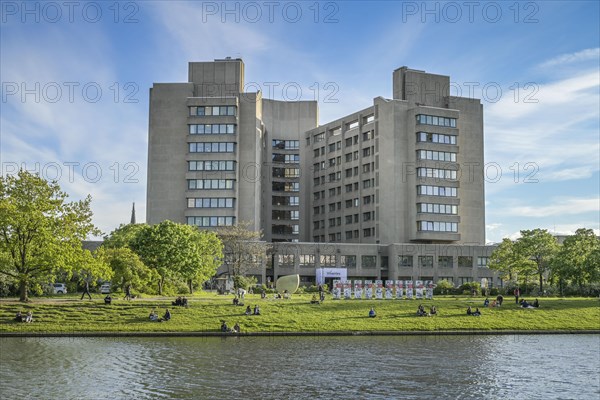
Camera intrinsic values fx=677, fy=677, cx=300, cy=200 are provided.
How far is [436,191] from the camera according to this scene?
172000 millimetres

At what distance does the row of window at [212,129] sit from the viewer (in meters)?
167

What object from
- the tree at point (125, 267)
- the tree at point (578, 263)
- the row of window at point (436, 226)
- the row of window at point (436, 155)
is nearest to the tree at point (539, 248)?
the tree at point (578, 263)

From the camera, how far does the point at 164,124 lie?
172 m

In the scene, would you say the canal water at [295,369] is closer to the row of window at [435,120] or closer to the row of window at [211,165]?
the row of window at [211,165]

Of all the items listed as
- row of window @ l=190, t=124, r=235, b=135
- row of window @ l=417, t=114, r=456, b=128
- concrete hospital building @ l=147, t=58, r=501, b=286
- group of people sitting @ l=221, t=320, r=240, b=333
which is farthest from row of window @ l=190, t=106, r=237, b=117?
group of people sitting @ l=221, t=320, r=240, b=333

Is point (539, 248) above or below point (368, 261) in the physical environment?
above

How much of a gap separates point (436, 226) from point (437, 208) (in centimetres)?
460

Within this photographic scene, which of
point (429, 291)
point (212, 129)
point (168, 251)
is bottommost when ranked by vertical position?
point (429, 291)

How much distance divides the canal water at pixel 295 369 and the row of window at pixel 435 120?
362ft

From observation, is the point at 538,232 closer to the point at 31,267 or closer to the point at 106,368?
the point at 31,267

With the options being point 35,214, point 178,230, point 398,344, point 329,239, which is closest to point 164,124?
point 329,239

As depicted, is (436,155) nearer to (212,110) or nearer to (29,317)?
(212,110)

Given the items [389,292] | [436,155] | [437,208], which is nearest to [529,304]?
[389,292]

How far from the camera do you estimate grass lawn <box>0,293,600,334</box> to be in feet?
241
